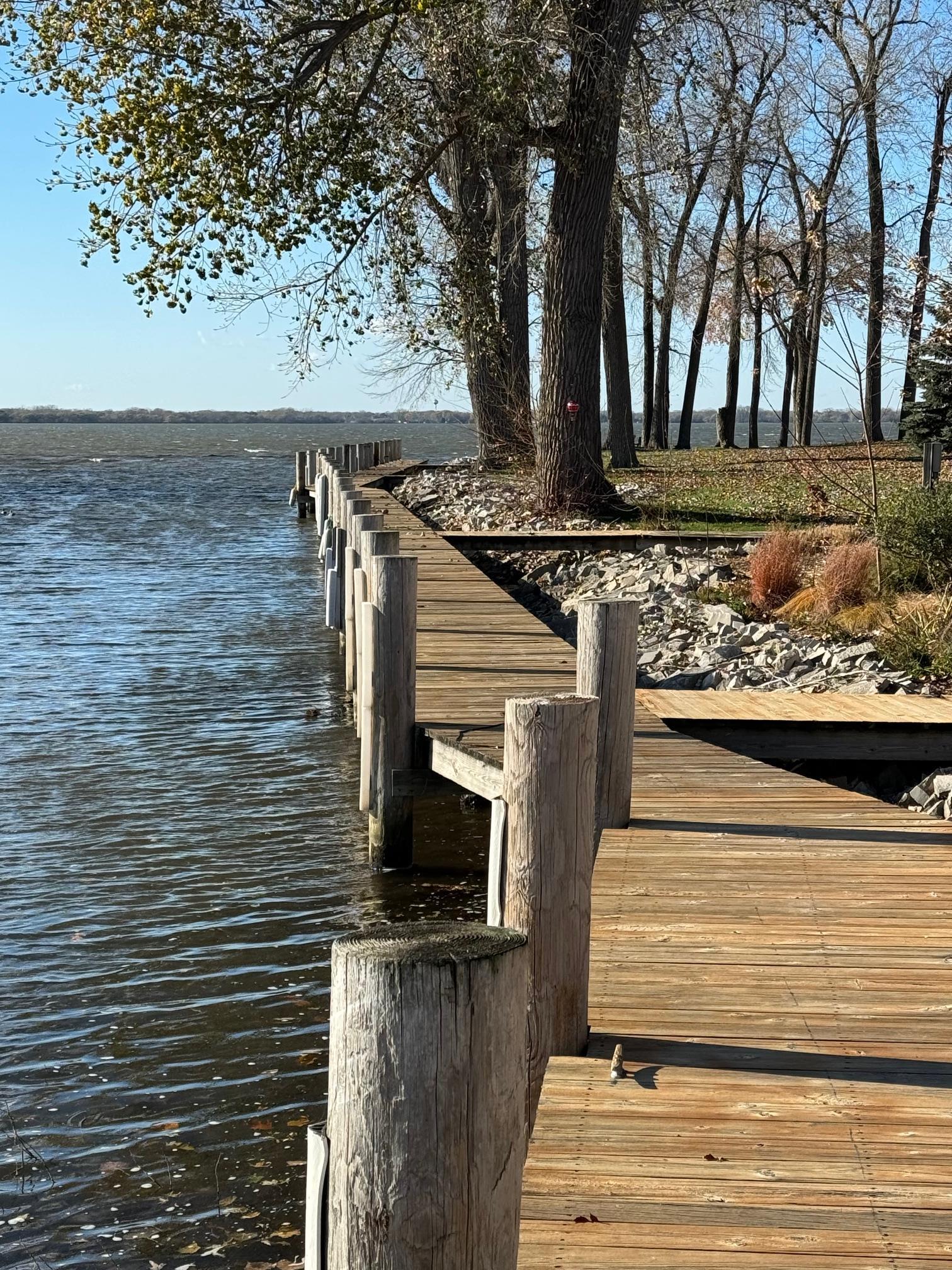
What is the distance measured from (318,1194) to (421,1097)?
0.33 metres

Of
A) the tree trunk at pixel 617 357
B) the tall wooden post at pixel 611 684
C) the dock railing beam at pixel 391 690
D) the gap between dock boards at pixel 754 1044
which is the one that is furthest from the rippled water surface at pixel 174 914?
the tree trunk at pixel 617 357

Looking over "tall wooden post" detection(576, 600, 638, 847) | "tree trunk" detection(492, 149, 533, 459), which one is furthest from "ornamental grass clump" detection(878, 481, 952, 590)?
"tree trunk" detection(492, 149, 533, 459)

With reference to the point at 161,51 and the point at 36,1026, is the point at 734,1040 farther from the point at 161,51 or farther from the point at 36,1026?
the point at 161,51

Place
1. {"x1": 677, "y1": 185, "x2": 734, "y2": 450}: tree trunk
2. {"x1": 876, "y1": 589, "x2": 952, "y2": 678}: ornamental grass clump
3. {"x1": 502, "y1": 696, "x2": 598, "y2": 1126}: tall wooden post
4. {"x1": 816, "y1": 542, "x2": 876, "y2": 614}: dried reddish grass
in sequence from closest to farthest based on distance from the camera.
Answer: {"x1": 502, "y1": 696, "x2": 598, "y2": 1126}: tall wooden post < {"x1": 876, "y1": 589, "x2": 952, "y2": 678}: ornamental grass clump < {"x1": 816, "y1": 542, "x2": 876, "y2": 614}: dried reddish grass < {"x1": 677, "y1": 185, "x2": 734, "y2": 450}: tree trunk

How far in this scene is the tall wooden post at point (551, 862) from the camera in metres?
4.33

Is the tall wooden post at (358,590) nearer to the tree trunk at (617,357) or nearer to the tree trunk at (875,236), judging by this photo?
the tree trunk at (617,357)

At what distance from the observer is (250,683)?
1418 cm

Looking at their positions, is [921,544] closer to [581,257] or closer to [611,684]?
[581,257]

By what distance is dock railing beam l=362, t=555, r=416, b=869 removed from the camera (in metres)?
8.34

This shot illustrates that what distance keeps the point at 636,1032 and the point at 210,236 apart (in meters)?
14.0

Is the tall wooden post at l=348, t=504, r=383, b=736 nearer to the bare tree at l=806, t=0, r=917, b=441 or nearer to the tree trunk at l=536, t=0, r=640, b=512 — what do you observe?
the tree trunk at l=536, t=0, r=640, b=512

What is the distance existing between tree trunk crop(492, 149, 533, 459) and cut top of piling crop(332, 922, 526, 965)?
1779 centimetres

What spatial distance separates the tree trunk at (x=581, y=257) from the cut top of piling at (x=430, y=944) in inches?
652

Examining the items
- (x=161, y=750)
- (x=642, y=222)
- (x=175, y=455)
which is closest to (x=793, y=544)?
(x=161, y=750)
